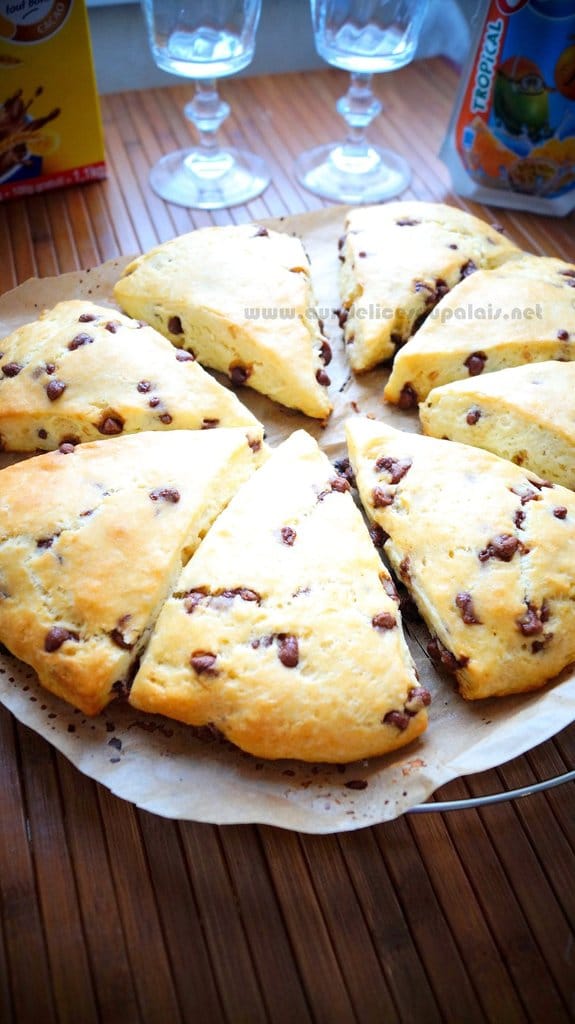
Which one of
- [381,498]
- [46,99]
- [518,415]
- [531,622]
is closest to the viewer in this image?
[531,622]

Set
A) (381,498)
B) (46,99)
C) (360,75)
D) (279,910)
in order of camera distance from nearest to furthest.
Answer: (279,910), (381,498), (46,99), (360,75)

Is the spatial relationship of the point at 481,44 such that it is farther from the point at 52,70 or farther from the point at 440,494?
the point at 440,494

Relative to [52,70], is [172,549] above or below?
below

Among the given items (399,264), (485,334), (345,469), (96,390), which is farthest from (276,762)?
(399,264)

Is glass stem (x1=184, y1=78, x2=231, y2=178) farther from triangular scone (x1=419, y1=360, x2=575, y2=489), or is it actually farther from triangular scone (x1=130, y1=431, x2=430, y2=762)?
triangular scone (x1=130, y1=431, x2=430, y2=762)

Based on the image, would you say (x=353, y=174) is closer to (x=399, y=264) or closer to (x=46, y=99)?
(x=399, y=264)

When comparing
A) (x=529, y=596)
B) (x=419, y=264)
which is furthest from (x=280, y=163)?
(x=529, y=596)
